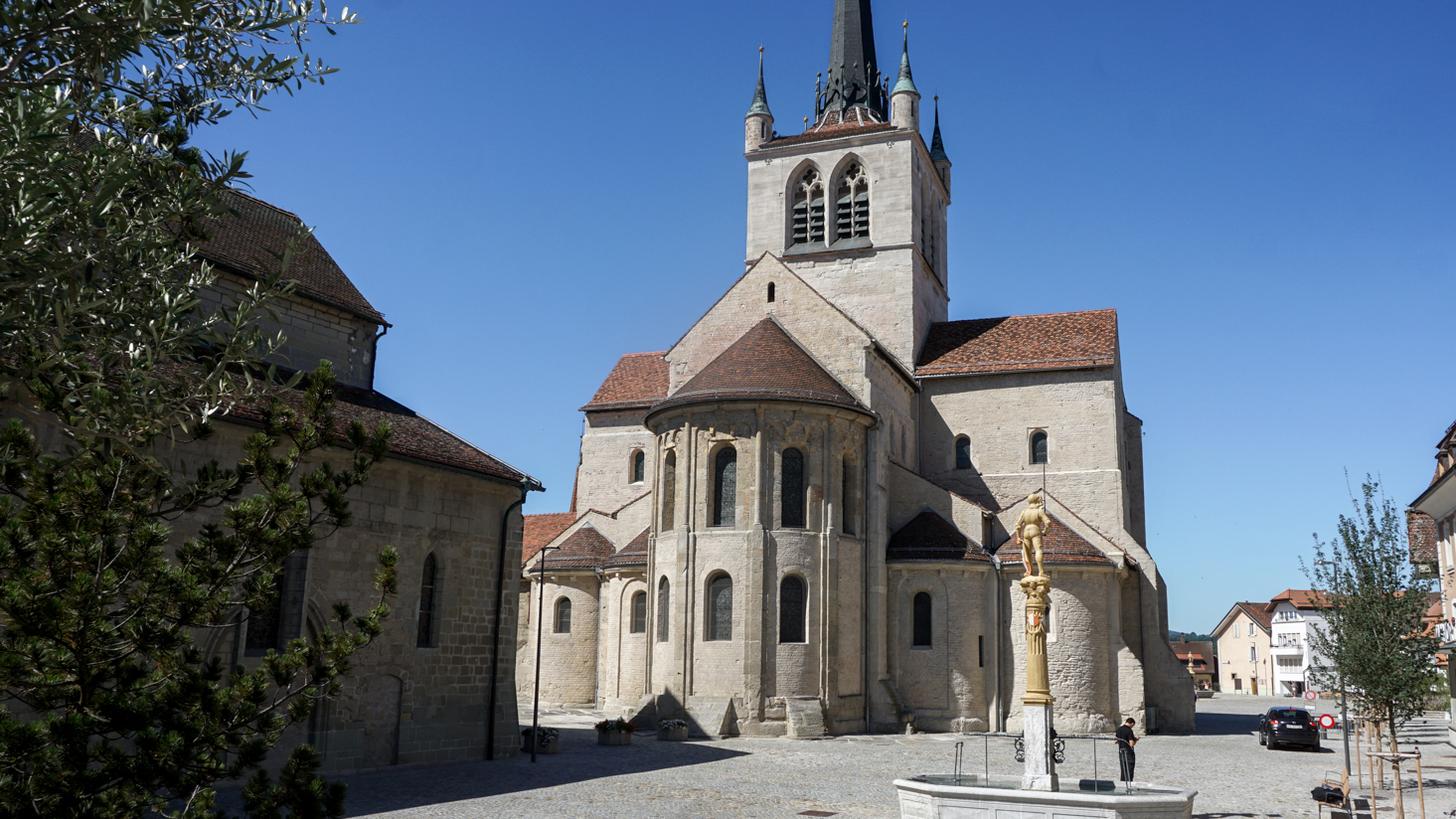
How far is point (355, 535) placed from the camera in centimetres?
1894

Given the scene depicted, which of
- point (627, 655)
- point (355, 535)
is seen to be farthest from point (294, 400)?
point (627, 655)

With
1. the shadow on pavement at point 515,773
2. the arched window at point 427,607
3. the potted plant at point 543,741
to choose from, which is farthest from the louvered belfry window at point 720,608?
the arched window at point 427,607

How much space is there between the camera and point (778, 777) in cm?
1981

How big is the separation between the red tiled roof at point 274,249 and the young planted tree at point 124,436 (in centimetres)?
1276

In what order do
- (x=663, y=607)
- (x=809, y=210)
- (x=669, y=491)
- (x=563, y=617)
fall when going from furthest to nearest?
1. (x=809, y=210)
2. (x=563, y=617)
3. (x=669, y=491)
4. (x=663, y=607)

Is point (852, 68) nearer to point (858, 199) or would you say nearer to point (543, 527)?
point (858, 199)

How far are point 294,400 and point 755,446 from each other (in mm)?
13150

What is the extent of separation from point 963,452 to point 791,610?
425 inches

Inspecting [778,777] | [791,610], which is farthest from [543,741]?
[791,610]

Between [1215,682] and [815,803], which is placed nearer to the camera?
[815,803]

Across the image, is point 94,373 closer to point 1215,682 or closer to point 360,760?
point 360,760

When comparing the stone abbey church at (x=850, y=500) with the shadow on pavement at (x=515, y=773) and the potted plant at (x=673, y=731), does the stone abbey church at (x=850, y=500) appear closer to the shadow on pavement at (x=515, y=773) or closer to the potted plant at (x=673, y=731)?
the potted plant at (x=673, y=731)

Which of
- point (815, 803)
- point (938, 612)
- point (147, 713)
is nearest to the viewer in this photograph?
point (147, 713)

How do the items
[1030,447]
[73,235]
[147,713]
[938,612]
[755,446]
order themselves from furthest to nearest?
[1030,447] < [938,612] < [755,446] < [147,713] < [73,235]
